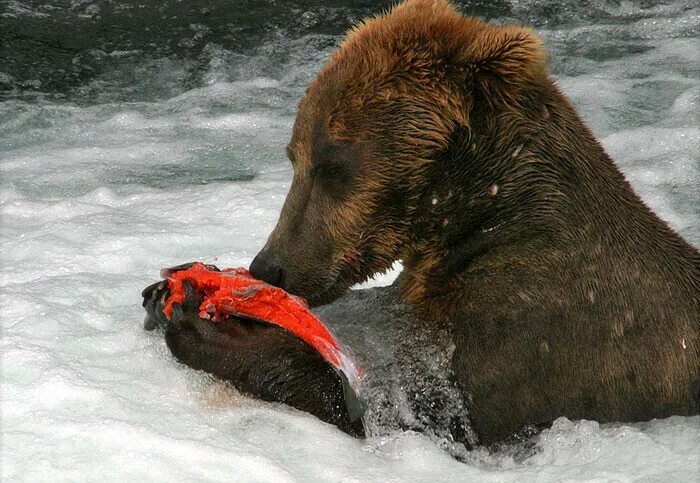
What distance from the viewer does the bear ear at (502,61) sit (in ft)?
14.0

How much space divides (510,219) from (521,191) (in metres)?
0.12

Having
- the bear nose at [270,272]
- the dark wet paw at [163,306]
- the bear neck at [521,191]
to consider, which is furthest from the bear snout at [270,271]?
the bear neck at [521,191]

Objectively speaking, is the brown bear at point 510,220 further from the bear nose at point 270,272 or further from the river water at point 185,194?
the bear nose at point 270,272

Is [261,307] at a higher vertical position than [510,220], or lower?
lower

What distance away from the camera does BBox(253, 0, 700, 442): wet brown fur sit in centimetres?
434

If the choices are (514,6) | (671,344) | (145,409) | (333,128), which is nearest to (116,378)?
(145,409)

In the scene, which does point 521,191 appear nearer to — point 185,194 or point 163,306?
point 163,306

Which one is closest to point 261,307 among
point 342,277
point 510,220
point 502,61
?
point 342,277

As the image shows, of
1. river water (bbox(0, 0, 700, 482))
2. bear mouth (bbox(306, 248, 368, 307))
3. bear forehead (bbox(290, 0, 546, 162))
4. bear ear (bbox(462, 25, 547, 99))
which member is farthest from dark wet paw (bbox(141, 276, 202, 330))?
bear ear (bbox(462, 25, 547, 99))

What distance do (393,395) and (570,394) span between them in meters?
0.72

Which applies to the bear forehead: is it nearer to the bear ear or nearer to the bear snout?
the bear ear

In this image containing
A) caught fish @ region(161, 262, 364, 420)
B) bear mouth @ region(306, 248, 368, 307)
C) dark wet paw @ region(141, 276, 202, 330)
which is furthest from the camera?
dark wet paw @ region(141, 276, 202, 330)

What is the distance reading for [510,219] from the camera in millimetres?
4395

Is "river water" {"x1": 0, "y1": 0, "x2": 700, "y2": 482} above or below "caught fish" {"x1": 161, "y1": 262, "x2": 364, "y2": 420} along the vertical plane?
below
